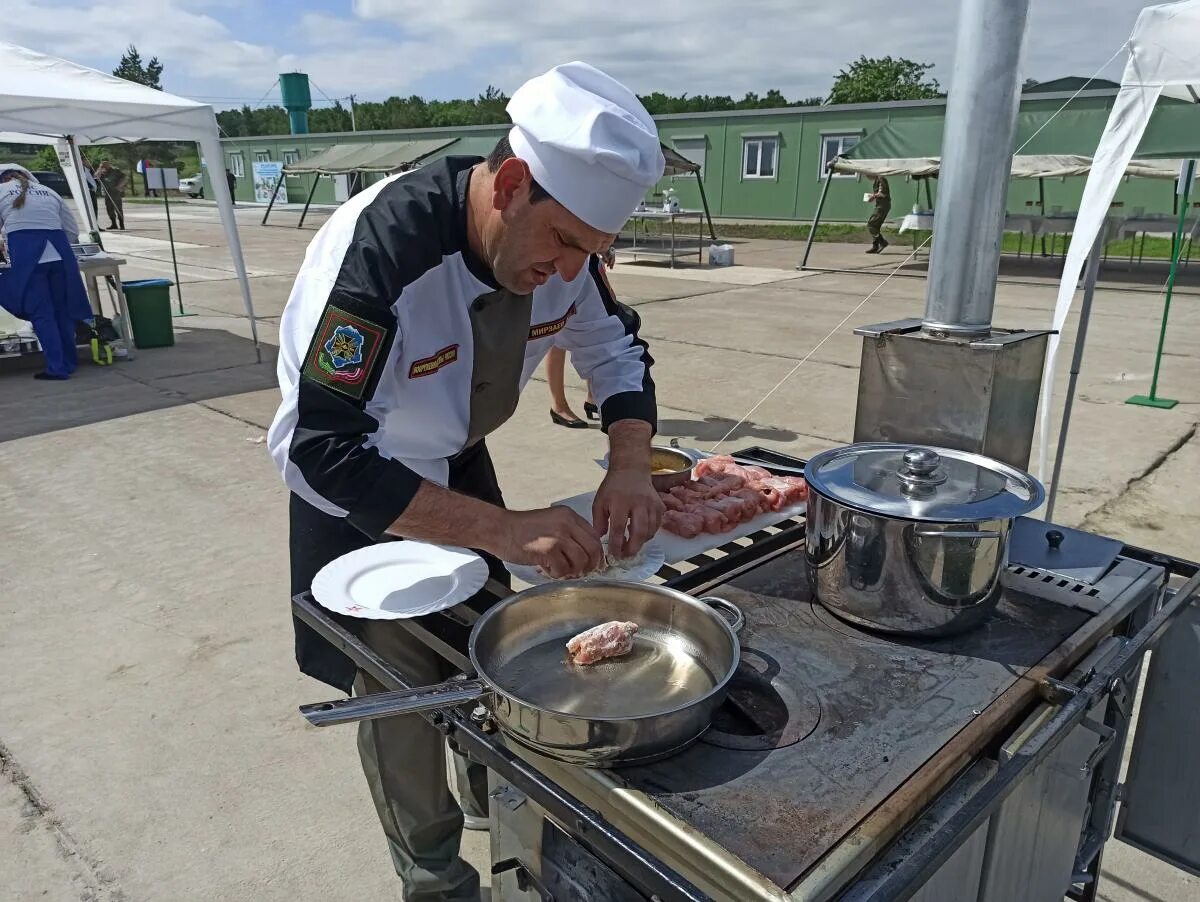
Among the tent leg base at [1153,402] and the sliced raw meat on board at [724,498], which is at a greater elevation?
the sliced raw meat on board at [724,498]

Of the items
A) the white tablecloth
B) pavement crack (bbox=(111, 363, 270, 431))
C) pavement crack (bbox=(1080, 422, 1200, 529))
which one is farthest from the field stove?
the white tablecloth

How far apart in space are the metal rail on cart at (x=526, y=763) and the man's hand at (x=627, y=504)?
138 millimetres

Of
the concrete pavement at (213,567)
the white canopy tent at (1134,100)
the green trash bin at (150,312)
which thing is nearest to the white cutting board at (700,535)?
the concrete pavement at (213,567)

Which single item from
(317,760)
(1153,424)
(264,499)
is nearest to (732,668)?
(317,760)

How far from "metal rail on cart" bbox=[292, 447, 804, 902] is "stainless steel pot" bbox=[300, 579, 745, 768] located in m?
0.04

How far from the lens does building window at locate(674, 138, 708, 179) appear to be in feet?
84.9

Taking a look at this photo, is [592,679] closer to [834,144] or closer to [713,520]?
[713,520]

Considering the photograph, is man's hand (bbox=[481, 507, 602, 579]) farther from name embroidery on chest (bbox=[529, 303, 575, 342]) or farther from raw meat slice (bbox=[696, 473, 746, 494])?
raw meat slice (bbox=[696, 473, 746, 494])

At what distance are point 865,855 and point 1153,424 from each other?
255 inches

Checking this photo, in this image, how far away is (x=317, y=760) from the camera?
9.04 feet

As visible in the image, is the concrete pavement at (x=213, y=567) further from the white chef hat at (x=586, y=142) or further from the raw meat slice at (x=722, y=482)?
the white chef hat at (x=586, y=142)

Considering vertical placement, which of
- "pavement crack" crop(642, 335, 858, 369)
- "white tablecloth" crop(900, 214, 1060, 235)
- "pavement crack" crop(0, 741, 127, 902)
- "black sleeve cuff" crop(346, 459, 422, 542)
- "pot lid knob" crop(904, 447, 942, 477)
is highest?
"white tablecloth" crop(900, 214, 1060, 235)

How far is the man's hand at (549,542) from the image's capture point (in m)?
1.50

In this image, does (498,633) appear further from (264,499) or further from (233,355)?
(233,355)
